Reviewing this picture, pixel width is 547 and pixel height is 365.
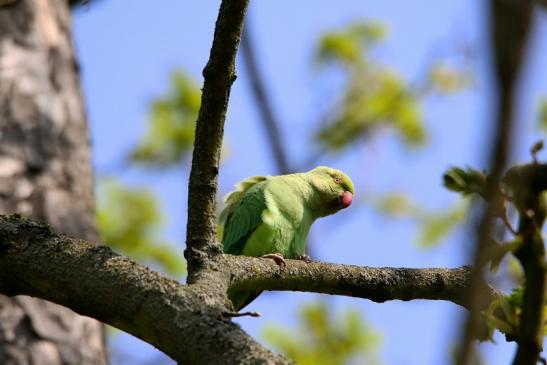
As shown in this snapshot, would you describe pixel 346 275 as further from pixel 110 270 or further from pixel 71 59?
pixel 71 59

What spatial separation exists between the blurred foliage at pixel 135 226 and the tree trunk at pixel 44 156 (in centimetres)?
343

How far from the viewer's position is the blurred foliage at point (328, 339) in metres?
7.73

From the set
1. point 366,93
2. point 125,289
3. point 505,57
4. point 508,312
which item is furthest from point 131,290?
point 366,93

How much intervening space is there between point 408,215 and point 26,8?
5743mm

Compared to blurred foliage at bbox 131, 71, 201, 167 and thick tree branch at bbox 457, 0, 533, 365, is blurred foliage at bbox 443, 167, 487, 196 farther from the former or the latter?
blurred foliage at bbox 131, 71, 201, 167

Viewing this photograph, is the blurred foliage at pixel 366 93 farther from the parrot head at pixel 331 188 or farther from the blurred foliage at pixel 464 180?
the blurred foliage at pixel 464 180

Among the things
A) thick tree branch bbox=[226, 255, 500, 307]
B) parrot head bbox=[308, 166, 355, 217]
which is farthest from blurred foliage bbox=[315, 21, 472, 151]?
thick tree branch bbox=[226, 255, 500, 307]

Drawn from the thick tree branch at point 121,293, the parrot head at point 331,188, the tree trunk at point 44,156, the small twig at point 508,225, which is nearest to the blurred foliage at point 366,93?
the parrot head at point 331,188

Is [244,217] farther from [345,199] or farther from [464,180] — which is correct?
[464,180]

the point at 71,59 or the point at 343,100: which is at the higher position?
the point at 343,100

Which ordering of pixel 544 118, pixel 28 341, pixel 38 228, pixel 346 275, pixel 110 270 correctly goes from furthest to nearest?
pixel 544 118
pixel 28 341
pixel 346 275
pixel 38 228
pixel 110 270

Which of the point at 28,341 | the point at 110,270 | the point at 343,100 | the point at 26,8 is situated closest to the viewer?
the point at 110,270

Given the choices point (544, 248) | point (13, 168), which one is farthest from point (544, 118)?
point (544, 248)

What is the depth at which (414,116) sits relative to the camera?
368 inches
